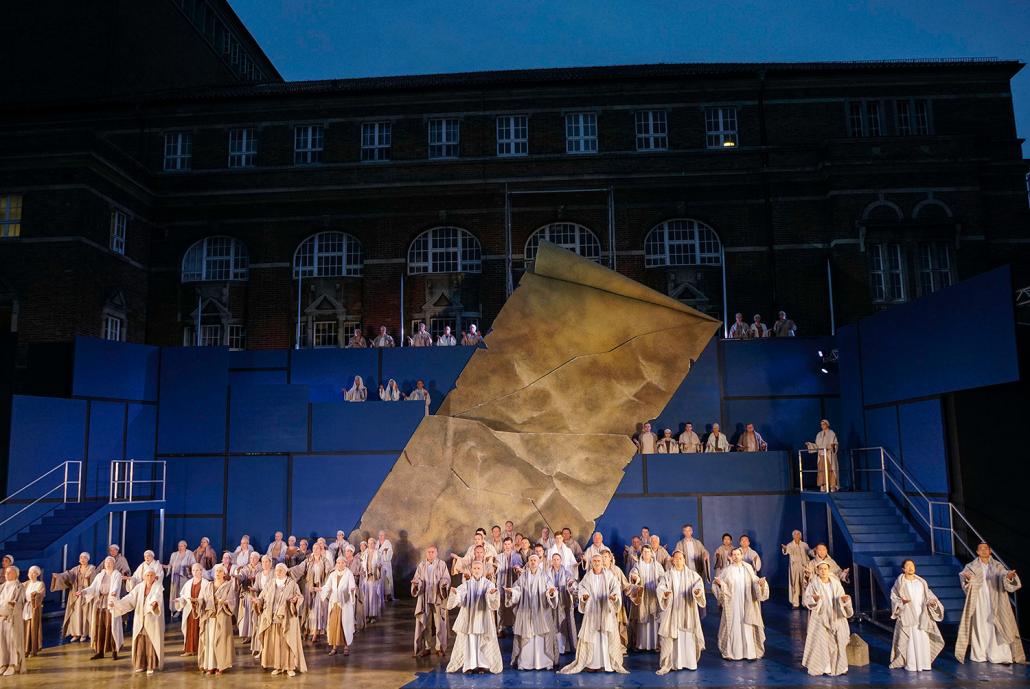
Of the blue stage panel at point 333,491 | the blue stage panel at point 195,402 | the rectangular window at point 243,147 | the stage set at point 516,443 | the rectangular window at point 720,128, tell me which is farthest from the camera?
the rectangular window at point 243,147

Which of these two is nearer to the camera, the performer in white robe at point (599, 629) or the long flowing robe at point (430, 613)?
the performer in white robe at point (599, 629)

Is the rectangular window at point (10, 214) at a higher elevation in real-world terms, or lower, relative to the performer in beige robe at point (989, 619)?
higher

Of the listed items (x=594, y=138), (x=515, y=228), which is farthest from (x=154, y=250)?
(x=594, y=138)

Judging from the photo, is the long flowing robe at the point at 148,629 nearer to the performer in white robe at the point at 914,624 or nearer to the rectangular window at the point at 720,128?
the performer in white robe at the point at 914,624

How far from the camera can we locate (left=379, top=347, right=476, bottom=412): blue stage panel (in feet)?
80.4

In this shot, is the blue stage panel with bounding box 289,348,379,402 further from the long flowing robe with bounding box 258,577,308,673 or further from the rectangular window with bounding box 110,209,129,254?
the long flowing robe with bounding box 258,577,308,673

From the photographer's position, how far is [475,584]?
14016mm

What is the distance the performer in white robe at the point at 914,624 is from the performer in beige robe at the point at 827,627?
81cm

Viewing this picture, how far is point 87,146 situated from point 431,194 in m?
11.2

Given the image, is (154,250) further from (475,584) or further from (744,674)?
(744,674)

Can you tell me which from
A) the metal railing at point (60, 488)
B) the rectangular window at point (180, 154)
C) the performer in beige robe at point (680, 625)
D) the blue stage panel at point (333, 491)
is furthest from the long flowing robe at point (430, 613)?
the rectangular window at point (180, 154)

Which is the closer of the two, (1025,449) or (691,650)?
(691,650)

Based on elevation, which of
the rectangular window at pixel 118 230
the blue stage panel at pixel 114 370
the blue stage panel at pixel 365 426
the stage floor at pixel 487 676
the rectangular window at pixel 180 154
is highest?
the rectangular window at pixel 180 154

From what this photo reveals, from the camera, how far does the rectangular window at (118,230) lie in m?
31.4
